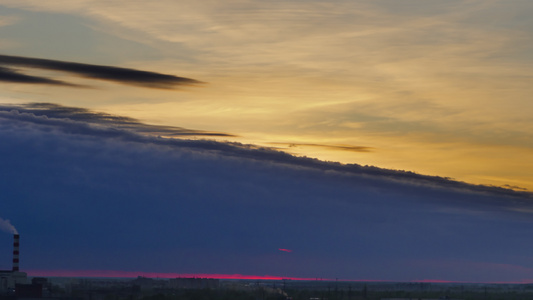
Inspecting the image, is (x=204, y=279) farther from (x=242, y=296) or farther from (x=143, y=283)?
(x=242, y=296)

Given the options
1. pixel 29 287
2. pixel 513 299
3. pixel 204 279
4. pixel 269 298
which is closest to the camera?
pixel 29 287

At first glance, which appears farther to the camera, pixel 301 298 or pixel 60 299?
pixel 301 298

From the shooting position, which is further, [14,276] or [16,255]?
[16,255]

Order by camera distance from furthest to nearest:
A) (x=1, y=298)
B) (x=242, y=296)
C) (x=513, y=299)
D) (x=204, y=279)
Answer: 1. (x=204, y=279)
2. (x=513, y=299)
3. (x=242, y=296)
4. (x=1, y=298)

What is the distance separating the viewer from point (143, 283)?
7239 inches

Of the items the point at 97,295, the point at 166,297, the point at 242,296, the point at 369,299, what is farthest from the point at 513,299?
the point at 97,295

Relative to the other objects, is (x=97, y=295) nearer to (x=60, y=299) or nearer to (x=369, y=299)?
(x=60, y=299)

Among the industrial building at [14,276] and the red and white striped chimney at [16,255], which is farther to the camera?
the red and white striped chimney at [16,255]

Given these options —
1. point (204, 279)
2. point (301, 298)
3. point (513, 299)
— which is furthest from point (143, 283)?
→ point (513, 299)

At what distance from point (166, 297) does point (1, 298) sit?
24827 millimetres

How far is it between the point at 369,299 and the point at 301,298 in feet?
35.8

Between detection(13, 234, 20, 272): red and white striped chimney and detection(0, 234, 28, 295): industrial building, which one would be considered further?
detection(13, 234, 20, 272): red and white striped chimney

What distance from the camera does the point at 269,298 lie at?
343ft

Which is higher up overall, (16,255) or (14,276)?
(16,255)
